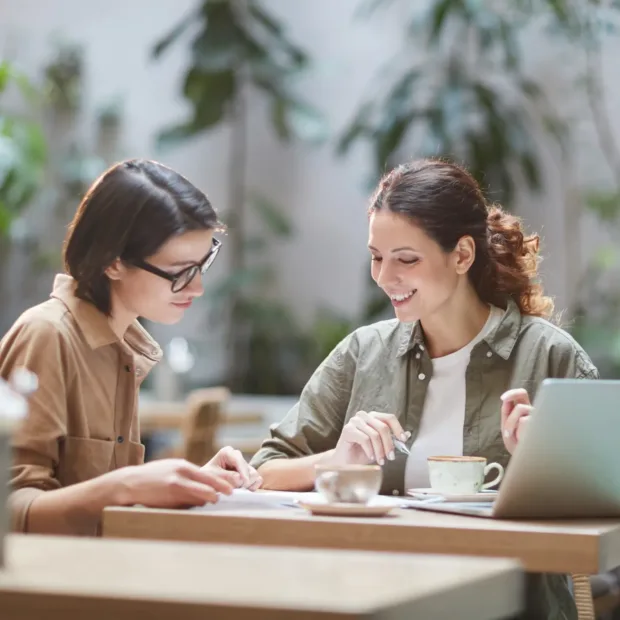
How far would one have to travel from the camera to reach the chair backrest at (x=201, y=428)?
4109 mm

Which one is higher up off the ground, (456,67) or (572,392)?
(456,67)

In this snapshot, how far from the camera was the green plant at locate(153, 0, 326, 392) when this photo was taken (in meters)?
6.09

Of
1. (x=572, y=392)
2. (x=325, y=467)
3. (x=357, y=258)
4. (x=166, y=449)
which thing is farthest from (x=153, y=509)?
(x=357, y=258)

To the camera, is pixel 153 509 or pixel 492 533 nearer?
pixel 492 533

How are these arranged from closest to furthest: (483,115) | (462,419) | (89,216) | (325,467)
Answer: (325,467)
(89,216)
(462,419)
(483,115)

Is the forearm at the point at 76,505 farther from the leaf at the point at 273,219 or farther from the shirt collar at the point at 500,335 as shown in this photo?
the leaf at the point at 273,219

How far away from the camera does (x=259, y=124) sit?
6.91 m

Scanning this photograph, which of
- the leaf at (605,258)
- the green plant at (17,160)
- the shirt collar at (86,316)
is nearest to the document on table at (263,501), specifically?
the shirt collar at (86,316)

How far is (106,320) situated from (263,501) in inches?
19.5

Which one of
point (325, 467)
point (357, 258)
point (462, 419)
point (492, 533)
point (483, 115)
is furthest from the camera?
point (357, 258)

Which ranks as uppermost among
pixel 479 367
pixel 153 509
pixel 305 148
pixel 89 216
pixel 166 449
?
pixel 305 148

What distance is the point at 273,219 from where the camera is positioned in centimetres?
634

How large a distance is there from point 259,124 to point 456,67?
4.96 ft

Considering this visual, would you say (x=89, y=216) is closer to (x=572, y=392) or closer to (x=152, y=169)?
(x=152, y=169)
